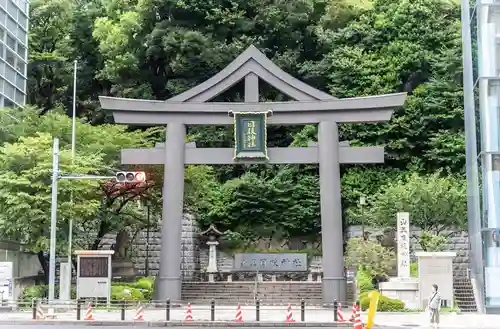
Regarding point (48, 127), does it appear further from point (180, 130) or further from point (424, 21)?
point (424, 21)

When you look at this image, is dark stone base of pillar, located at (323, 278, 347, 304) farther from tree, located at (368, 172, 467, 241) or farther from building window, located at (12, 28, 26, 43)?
building window, located at (12, 28, 26, 43)

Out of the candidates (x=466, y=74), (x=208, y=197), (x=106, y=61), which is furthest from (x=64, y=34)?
(x=466, y=74)

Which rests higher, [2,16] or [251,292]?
[2,16]

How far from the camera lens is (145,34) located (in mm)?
49938

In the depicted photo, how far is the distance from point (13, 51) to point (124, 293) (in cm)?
2061

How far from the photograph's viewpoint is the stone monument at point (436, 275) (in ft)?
93.9

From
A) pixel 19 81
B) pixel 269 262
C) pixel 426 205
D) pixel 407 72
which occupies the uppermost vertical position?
pixel 407 72

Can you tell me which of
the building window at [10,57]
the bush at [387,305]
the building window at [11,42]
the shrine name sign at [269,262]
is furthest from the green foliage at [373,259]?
the building window at [11,42]

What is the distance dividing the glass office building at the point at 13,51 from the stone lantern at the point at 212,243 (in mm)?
14324

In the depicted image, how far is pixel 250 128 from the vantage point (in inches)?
1299

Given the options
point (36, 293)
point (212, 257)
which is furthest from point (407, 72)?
point (36, 293)

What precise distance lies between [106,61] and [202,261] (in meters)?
15.7

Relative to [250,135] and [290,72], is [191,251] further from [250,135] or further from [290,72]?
[250,135]

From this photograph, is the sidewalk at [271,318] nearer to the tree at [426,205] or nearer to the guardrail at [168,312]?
the guardrail at [168,312]
